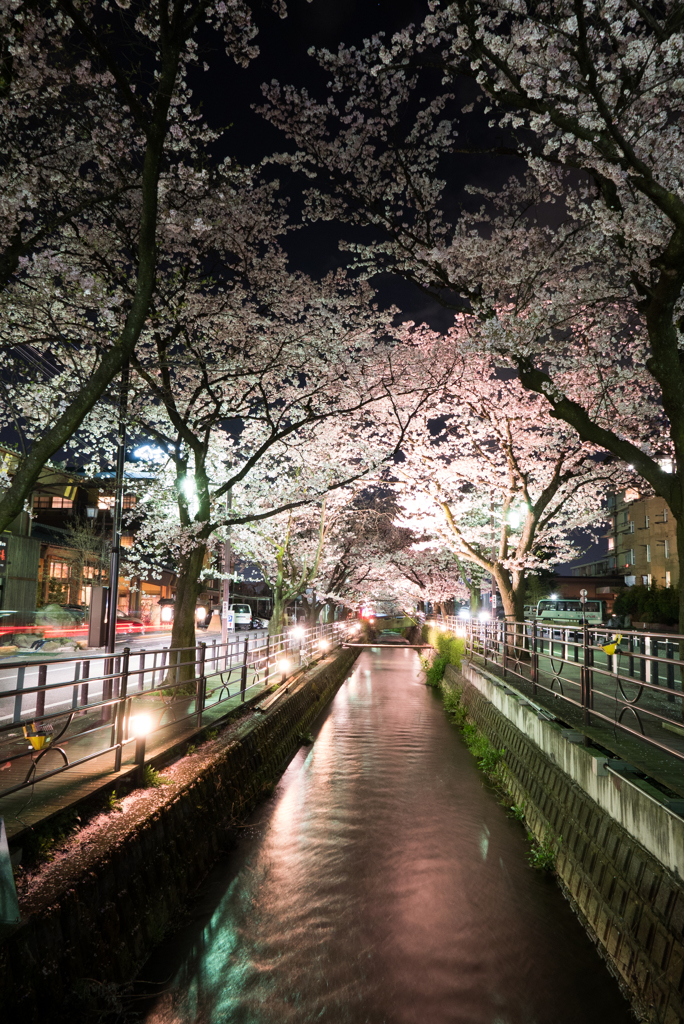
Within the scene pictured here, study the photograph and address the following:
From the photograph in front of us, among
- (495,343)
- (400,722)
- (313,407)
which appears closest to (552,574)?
(400,722)

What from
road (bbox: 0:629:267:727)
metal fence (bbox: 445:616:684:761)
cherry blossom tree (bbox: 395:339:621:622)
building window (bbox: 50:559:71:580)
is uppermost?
cherry blossom tree (bbox: 395:339:621:622)

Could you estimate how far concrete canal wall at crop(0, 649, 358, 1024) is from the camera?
3.47 meters

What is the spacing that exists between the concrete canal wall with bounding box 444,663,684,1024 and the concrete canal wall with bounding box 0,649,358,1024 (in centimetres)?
393

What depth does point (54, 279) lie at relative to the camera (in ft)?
36.9

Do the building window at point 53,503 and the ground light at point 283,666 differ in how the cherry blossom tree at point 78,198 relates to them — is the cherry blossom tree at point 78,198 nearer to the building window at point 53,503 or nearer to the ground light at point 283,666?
the ground light at point 283,666

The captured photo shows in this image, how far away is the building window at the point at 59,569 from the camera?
39281 mm

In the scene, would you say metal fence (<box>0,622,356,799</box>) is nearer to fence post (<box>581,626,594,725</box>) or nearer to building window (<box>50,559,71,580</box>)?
fence post (<box>581,626,594,725</box>)

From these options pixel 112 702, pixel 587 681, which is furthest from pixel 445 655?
pixel 112 702

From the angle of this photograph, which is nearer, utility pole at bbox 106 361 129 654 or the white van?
utility pole at bbox 106 361 129 654

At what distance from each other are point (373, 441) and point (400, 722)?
38.6ft

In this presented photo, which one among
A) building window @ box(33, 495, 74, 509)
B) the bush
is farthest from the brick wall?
building window @ box(33, 495, 74, 509)

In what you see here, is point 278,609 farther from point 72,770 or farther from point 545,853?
point 72,770

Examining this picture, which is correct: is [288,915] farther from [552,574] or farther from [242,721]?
[552,574]

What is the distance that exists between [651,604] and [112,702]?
120ft
